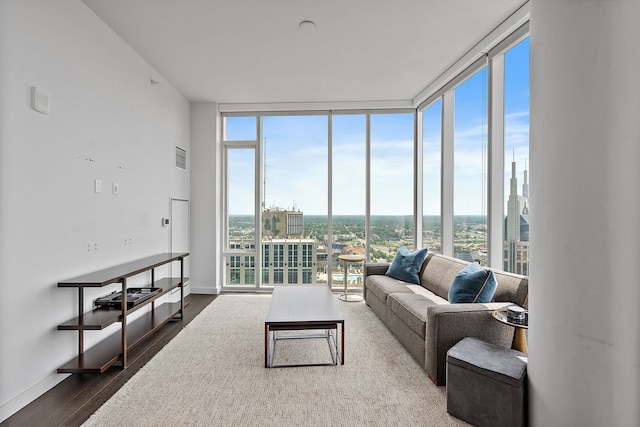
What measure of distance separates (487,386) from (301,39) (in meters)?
3.31

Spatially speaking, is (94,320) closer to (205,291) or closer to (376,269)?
(205,291)

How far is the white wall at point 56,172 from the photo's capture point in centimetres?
212

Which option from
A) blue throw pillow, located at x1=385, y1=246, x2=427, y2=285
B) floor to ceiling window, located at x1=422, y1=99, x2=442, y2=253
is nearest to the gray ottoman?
blue throw pillow, located at x1=385, y1=246, x2=427, y2=285

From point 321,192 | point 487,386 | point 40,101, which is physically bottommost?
point 487,386

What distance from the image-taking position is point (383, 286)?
3.91 m

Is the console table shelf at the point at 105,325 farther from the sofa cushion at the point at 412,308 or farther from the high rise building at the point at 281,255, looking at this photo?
the sofa cushion at the point at 412,308

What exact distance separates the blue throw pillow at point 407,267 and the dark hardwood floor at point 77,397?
280cm

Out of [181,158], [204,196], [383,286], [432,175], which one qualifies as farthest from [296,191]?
[383,286]

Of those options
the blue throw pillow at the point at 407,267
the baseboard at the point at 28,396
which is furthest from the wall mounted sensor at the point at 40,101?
the blue throw pillow at the point at 407,267

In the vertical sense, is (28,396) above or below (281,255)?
below

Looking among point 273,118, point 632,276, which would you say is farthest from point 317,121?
point 632,276

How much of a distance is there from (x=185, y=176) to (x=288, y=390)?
378 cm

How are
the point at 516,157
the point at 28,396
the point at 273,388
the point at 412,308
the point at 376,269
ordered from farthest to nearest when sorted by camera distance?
the point at 376,269 < the point at 516,157 < the point at 412,308 < the point at 273,388 < the point at 28,396

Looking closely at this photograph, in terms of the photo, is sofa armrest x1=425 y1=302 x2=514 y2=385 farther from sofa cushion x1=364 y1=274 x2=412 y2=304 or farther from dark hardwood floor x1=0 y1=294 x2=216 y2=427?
dark hardwood floor x1=0 y1=294 x2=216 y2=427
